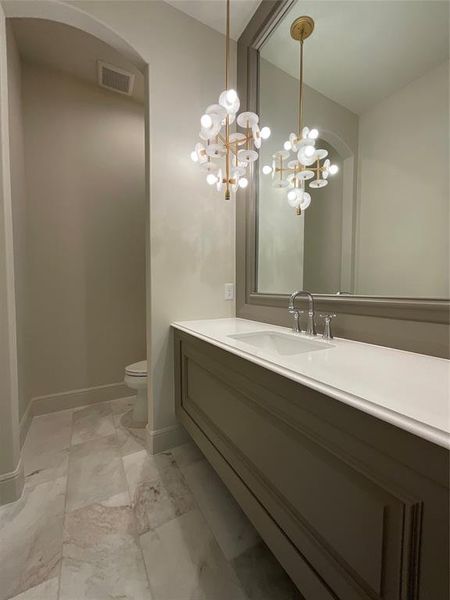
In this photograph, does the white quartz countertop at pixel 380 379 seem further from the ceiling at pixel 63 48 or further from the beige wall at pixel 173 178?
the ceiling at pixel 63 48

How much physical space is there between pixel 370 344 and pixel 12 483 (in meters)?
1.79

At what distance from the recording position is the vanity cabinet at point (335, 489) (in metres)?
0.45

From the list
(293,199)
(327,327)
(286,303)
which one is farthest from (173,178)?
(327,327)

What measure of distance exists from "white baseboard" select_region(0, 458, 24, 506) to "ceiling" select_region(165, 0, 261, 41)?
2.74 meters

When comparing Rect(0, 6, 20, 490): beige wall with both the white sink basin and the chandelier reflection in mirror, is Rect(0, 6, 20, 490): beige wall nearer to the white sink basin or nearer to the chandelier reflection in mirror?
the white sink basin

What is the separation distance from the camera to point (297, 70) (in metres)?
1.48

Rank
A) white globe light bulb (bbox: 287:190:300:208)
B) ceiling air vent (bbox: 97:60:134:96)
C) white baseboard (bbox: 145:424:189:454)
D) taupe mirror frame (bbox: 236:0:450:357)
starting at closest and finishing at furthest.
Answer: taupe mirror frame (bbox: 236:0:450:357) → white globe light bulb (bbox: 287:190:300:208) → white baseboard (bbox: 145:424:189:454) → ceiling air vent (bbox: 97:60:134:96)

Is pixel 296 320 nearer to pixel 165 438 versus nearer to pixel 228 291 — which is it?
pixel 228 291

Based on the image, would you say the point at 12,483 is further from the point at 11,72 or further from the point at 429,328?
the point at 11,72

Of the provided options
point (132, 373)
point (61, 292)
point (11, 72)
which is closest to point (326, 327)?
point (132, 373)

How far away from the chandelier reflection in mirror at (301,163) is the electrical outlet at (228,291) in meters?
0.66

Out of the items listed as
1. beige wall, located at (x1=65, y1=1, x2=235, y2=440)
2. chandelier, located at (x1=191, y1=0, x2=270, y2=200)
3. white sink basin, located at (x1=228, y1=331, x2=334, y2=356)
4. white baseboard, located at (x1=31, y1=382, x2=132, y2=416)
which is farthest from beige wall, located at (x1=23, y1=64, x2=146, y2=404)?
white sink basin, located at (x1=228, y1=331, x2=334, y2=356)

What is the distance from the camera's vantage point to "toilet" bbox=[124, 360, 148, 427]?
1866 mm

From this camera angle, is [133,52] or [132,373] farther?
[132,373]
